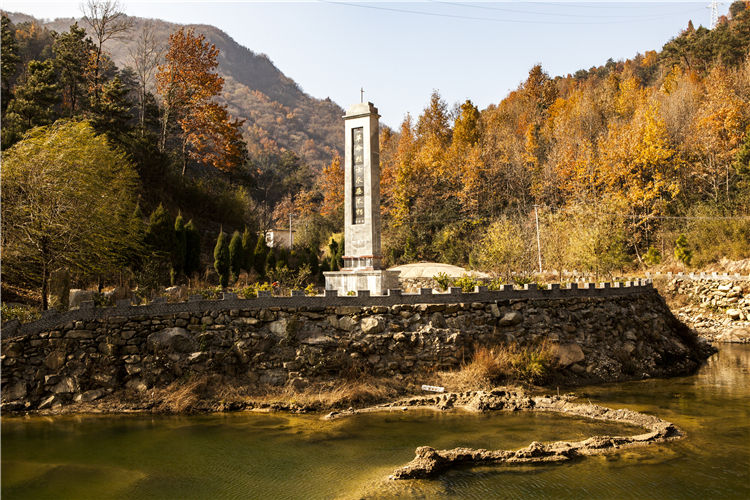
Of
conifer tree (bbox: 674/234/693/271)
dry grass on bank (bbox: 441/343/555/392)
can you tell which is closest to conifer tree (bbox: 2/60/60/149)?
dry grass on bank (bbox: 441/343/555/392)

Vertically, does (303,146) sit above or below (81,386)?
above

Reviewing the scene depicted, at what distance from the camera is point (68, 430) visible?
8.61m

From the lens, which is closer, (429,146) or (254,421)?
(254,421)

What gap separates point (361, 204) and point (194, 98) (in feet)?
60.4

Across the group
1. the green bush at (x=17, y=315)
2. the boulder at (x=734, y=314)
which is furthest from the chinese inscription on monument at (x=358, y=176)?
the boulder at (x=734, y=314)

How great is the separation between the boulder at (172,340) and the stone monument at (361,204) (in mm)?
4131

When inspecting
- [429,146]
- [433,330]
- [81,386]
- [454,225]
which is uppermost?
[429,146]

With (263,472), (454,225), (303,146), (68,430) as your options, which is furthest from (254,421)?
(303,146)

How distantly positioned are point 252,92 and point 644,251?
295ft

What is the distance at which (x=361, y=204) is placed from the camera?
44.9 feet

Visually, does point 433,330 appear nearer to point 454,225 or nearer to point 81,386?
point 81,386

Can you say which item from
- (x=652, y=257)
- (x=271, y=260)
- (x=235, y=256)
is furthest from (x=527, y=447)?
(x=652, y=257)

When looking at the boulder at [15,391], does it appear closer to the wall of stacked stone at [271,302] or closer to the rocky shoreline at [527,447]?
the wall of stacked stone at [271,302]

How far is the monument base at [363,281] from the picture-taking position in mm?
13039
